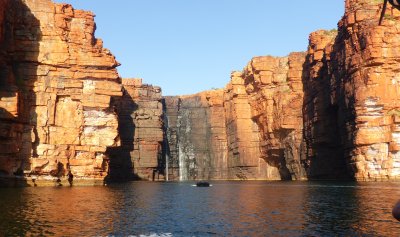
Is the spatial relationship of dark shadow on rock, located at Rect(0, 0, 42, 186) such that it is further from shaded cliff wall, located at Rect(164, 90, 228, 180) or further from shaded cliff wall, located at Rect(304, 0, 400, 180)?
shaded cliff wall, located at Rect(164, 90, 228, 180)

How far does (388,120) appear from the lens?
73062mm

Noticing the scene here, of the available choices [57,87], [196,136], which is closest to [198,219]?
[57,87]

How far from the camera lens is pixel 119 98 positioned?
82.8 metres

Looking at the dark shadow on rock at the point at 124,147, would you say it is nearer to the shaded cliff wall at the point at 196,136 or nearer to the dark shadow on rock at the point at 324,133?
the shaded cliff wall at the point at 196,136

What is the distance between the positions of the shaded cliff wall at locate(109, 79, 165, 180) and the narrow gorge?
33.7 inches

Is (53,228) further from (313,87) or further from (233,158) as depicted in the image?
(233,158)

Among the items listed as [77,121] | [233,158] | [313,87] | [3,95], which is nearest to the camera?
[3,95]

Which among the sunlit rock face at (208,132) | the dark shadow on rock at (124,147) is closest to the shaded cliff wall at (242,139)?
the sunlit rock face at (208,132)

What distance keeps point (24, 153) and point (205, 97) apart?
77768 millimetres

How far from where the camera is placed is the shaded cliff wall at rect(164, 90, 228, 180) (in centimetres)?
13225

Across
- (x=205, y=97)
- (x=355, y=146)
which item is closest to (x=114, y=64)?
(x=355, y=146)

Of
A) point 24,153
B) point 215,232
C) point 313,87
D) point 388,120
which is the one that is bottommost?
point 215,232

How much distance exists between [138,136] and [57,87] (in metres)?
46.5

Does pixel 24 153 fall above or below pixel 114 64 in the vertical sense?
below
